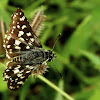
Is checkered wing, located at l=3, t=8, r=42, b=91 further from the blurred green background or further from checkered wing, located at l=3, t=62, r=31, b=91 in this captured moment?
the blurred green background

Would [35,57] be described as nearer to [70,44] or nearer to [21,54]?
[21,54]

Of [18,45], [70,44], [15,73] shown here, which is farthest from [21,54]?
[70,44]

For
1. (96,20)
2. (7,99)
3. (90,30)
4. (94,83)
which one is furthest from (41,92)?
(96,20)

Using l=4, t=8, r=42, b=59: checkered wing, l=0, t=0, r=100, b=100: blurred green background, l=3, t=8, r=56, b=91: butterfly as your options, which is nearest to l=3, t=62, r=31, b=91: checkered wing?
l=3, t=8, r=56, b=91: butterfly

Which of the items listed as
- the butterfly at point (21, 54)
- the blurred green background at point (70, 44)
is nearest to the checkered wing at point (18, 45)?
the butterfly at point (21, 54)

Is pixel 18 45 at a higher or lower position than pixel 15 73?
higher

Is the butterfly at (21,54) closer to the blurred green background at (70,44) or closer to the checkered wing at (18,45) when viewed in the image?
the checkered wing at (18,45)

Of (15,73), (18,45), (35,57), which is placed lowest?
(15,73)
